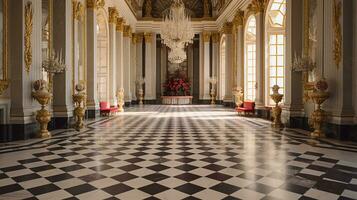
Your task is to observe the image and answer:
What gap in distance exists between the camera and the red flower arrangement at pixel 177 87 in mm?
25297

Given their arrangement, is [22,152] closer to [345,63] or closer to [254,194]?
[254,194]

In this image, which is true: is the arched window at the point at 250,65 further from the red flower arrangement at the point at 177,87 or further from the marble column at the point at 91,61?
the red flower arrangement at the point at 177,87

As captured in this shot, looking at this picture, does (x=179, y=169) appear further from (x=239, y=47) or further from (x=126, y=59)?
(x=126, y=59)

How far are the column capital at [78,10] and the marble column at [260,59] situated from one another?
25.2 ft

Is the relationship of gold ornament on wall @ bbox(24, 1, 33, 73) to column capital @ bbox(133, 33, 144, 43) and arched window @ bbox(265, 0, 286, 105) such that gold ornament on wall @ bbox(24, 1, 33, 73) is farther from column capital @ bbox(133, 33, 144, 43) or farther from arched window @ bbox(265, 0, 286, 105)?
column capital @ bbox(133, 33, 144, 43)

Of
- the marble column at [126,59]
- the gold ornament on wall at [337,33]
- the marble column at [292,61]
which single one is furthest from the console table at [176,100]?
the gold ornament on wall at [337,33]

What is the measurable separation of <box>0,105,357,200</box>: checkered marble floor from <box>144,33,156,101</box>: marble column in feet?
58.0

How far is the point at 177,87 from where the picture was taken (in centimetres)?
2522

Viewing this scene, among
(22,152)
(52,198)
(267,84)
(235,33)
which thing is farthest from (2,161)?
(235,33)

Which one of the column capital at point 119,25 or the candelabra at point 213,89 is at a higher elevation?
the column capital at point 119,25

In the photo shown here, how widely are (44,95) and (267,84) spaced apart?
968 cm

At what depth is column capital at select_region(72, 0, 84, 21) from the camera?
1066 cm

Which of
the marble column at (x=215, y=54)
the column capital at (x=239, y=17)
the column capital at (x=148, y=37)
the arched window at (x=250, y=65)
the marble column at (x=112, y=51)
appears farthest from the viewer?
the column capital at (x=148, y=37)

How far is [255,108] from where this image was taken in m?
14.4
